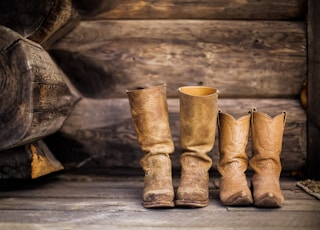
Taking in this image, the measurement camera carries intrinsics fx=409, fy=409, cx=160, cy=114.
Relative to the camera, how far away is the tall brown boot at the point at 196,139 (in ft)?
5.86

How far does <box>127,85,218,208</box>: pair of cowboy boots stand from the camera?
1.82 metres

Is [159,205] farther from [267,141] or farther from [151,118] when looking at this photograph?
[267,141]

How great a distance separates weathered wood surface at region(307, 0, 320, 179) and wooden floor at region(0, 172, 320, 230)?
0.92 ft

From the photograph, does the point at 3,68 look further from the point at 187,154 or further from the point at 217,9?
the point at 217,9

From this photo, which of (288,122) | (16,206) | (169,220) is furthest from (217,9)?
(16,206)

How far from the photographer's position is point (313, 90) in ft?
7.57

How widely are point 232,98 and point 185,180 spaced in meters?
0.78

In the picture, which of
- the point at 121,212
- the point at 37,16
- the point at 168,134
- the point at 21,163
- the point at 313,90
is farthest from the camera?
the point at 313,90

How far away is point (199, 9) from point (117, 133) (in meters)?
0.87

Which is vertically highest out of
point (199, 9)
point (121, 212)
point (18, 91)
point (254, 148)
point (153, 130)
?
point (199, 9)

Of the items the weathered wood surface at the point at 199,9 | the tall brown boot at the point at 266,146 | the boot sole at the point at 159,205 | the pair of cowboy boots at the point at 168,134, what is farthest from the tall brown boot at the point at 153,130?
the weathered wood surface at the point at 199,9

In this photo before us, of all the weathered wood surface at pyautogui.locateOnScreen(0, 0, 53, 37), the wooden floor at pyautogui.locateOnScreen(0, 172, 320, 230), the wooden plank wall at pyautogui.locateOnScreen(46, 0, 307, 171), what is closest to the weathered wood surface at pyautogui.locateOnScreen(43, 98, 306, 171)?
the wooden plank wall at pyautogui.locateOnScreen(46, 0, 307, 171)

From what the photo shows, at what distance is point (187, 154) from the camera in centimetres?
191

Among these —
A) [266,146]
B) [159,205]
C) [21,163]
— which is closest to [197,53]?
[266,146]
